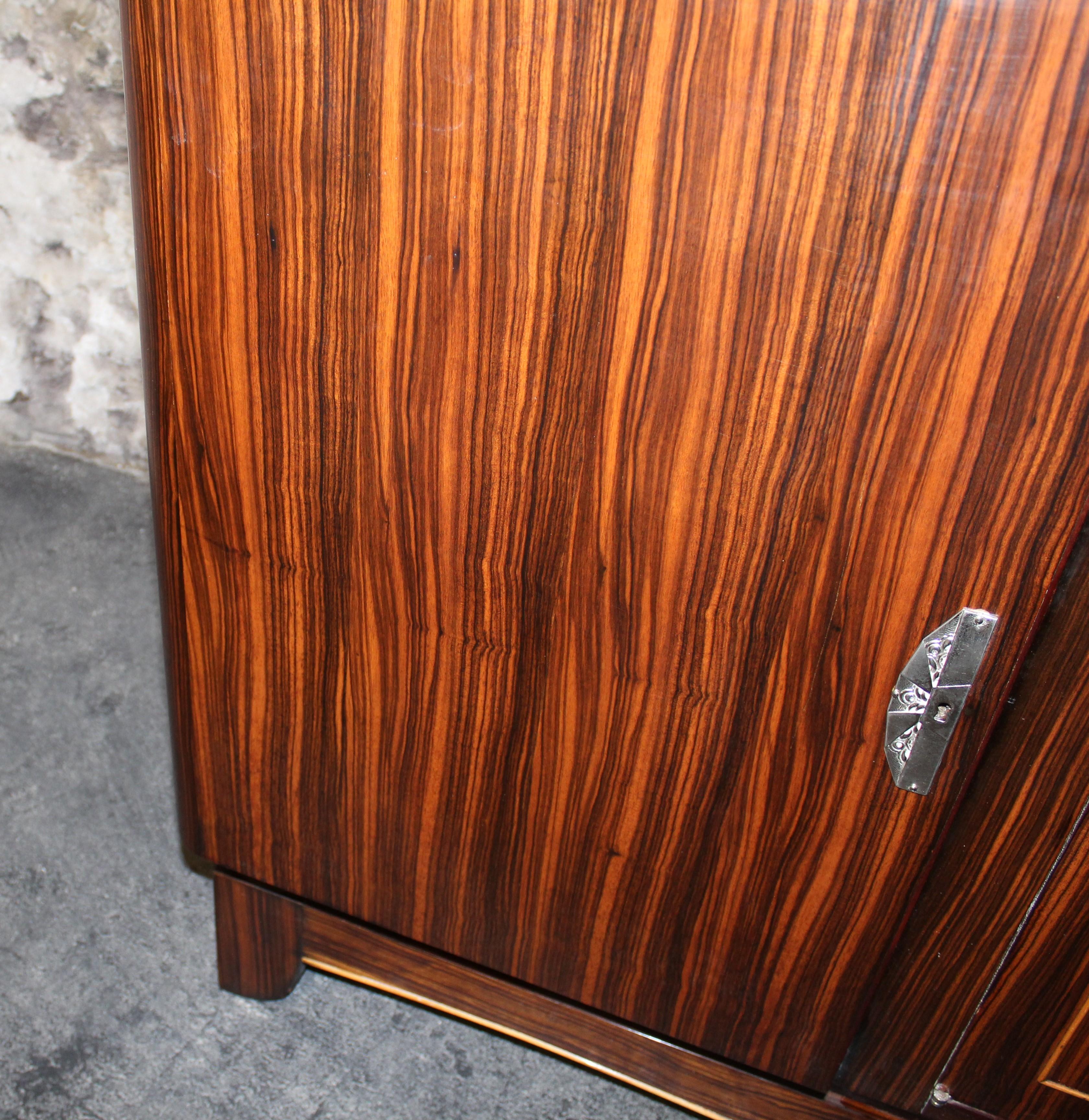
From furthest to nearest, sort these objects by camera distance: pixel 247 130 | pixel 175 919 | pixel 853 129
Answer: pixel 175 919, pixel 247 130, pixel 853 129

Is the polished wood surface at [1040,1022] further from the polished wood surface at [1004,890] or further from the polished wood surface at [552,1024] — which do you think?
the polished wood surface at [552,1024]

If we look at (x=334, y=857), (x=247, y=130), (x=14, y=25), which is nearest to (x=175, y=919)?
(x=334, y=857)

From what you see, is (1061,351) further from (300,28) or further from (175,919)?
(175,919)

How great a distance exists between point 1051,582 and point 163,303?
638mm

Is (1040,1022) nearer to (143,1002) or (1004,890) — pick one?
(1004,890)

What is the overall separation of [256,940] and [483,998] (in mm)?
259

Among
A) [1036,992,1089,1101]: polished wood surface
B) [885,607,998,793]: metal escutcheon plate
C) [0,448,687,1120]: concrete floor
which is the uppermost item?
[885,607,998,793]: metal escutcheon plate

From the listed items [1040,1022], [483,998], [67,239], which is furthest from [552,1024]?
[67,239]

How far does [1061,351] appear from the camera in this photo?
22.0 inches

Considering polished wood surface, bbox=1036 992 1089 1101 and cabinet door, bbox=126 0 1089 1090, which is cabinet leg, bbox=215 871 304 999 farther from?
polished wood surface, bbox=1036 992 1089 1101

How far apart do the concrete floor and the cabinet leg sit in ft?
0.10

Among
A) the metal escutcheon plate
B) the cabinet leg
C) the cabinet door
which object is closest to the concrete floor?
the cabinet leg

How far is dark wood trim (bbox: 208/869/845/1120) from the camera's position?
3.06 feet

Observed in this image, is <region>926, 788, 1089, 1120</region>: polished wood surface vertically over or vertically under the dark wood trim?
over
